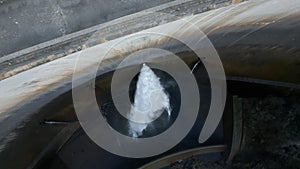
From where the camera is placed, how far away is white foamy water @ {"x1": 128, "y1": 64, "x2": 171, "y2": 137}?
2.08m

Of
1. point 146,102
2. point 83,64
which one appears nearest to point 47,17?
point 83,64

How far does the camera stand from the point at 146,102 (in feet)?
6.97

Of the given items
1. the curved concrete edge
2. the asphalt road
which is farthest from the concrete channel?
the asphalt road

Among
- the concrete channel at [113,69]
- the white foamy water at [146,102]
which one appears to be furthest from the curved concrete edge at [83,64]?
the white foamy water at [146,102]

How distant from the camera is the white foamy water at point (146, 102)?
2.08m

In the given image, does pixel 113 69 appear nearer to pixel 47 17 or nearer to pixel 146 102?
pixel 146 102

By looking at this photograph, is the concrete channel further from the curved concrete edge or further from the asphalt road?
the asphalt road

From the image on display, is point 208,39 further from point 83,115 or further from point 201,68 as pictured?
point 83,115

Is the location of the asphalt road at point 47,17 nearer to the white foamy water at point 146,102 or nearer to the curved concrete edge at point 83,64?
the curved concrete edge at point 83,64

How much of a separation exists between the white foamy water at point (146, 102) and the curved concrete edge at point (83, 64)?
227 mm

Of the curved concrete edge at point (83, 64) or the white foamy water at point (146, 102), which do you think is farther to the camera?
the white foamy water at point (146, 102)

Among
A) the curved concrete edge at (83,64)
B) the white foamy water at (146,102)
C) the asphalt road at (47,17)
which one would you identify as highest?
the asphalt road at (47,17)

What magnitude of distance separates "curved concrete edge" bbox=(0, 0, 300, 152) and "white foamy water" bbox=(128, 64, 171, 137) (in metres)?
0.23

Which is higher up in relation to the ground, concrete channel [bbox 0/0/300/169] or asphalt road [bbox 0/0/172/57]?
asphalt road [bbox 0/0/172/57]
